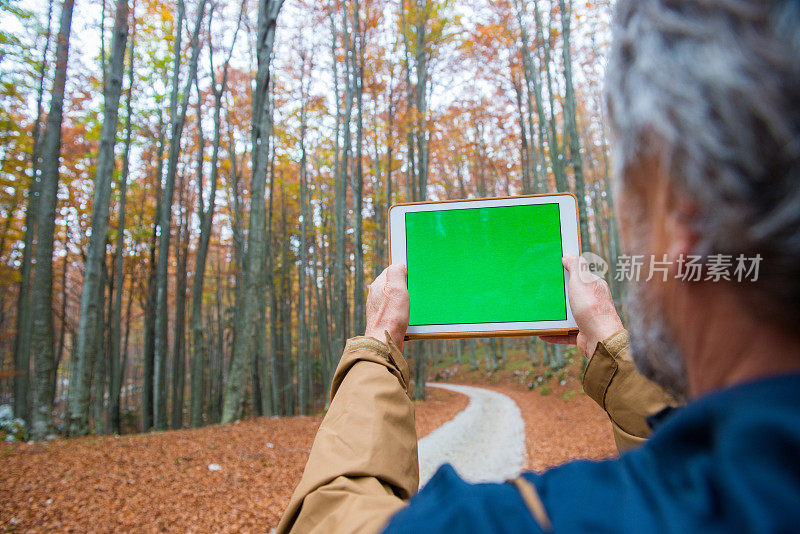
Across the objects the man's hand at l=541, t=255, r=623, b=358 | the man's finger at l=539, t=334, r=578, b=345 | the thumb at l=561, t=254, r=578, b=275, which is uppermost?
the thumb at l=561, t=254, r=578, b=275

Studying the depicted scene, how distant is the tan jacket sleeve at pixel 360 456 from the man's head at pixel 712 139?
0.51 meters

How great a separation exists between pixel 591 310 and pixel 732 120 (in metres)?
0.98

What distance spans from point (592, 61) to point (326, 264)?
1432 cm

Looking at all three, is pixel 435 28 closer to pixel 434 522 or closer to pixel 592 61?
pixel 592 61

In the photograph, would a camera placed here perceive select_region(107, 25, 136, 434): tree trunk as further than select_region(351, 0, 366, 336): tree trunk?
Yes

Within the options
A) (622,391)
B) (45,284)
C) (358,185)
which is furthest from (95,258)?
(622,391)

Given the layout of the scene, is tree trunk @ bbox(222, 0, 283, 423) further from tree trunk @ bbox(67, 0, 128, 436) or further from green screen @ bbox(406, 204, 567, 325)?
green screen @ bbox(406, 204, 567, 325)

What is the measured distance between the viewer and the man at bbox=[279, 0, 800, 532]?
0.41 meters

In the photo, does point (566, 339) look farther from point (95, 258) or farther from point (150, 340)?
point (150, 340)

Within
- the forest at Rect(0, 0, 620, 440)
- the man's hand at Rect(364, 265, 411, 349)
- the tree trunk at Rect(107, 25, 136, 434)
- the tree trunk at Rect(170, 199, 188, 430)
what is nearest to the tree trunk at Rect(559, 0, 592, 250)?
the forest at Rect(0, 0, 620, 440)

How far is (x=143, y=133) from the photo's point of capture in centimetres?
1417

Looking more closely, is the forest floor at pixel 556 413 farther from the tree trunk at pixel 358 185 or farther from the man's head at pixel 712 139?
the tree trunk at pixel 358 185

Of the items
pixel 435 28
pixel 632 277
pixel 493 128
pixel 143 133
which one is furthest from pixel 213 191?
pixel 632 277

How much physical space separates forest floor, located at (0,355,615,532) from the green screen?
429 cm
